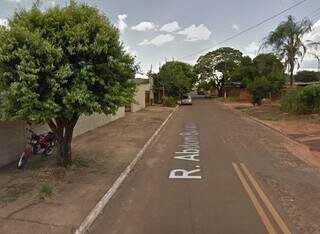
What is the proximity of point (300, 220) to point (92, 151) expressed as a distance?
27.0 feet

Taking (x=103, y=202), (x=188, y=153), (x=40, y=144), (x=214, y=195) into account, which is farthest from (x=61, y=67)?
(x=188, y=153)

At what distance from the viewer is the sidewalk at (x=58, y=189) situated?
6305 mm

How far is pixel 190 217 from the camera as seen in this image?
6848 mm

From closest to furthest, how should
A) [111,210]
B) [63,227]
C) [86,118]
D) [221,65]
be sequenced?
[63,227] < [111,210] < [86,118] < [221,65]

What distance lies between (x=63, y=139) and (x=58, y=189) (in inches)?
90.4

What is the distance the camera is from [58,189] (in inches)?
328

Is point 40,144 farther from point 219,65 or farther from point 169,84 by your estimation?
point 219,65

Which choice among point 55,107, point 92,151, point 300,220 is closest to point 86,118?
point 92,151

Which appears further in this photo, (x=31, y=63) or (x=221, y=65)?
(x=221, y=65)

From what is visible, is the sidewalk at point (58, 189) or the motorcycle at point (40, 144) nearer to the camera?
Answer: the sidewalk at point (58, 189)

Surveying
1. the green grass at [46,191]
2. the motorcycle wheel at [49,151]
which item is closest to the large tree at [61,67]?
the green grass at [46,191]

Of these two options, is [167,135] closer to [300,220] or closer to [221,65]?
[300,220]

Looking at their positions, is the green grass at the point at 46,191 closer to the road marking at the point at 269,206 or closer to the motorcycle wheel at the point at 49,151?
the motorcycle wheel at the point at 49,151

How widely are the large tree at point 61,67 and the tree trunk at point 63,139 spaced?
3cm
